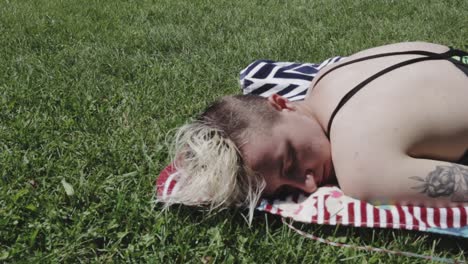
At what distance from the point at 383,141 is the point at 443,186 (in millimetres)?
335

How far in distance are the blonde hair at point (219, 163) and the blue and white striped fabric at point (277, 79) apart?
1160 millimetres

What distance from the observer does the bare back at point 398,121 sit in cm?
230

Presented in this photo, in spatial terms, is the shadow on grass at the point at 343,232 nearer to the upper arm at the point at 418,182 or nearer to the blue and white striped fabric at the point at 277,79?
the upper arm at the point at 418,182

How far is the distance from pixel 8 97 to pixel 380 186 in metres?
2.73

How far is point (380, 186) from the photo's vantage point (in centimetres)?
230

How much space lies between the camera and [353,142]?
236 cm

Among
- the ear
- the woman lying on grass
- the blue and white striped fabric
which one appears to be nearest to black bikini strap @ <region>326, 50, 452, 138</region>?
the woman lying on grass

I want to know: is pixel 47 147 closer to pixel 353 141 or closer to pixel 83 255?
pixel 83 255

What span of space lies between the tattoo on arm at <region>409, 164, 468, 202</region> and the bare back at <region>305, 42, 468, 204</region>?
0.27ft

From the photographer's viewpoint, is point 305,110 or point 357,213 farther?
point 305,110

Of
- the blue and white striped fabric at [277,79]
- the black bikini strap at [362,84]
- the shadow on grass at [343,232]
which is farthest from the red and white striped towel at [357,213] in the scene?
the blue and white striped fabric at [277,79]

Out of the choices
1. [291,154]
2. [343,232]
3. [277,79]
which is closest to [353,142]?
[291,154]

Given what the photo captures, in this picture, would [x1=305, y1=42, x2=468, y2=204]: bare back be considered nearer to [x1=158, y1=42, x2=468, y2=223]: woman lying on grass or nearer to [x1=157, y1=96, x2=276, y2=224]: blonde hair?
[x1=158, y1=42, x2=468, y2=223]: woman lying on grass

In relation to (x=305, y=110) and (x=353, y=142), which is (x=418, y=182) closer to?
(x=353, y=142)
